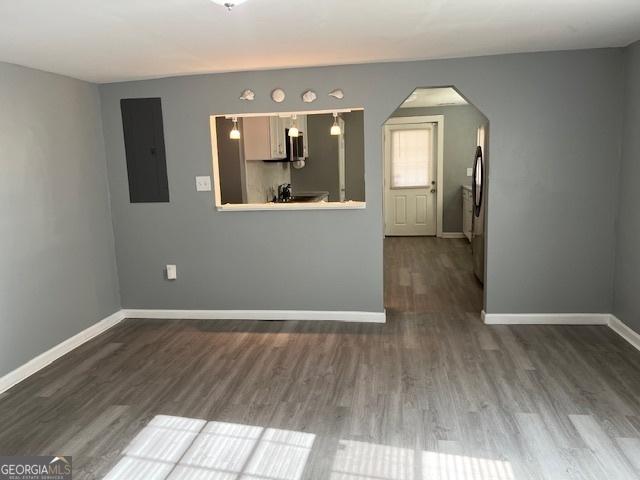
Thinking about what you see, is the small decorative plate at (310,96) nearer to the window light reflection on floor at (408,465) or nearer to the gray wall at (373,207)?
the gray wall at (373,207)

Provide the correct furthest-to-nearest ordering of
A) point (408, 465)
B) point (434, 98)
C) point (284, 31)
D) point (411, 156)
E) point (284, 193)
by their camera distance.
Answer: point (411, 156) → point (434, 98) → point (284, 193) → point (284, 31) → point (408, 465)

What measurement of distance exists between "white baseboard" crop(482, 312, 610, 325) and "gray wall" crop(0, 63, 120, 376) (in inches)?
138

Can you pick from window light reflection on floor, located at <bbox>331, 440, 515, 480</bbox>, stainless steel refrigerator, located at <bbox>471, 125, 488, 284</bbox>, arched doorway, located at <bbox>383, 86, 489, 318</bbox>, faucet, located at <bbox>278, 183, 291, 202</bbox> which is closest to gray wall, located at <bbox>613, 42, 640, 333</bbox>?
stainless steel refrigerator, located at <bbox>471, 125, 488, 284</bbox>

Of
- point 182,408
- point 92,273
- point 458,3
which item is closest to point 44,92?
point 92,273

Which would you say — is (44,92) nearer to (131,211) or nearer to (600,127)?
(131,211)

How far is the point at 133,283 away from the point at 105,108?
1643 millimetres

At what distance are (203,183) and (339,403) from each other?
2.38 metres

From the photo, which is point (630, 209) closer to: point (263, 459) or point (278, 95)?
point (278, 95)

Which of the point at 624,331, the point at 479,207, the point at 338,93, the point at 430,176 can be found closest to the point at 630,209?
the point at 624,331

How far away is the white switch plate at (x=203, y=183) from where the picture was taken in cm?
436

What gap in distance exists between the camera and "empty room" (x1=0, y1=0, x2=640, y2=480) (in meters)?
2.53

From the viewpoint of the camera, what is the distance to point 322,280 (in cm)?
438

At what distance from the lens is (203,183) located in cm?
438

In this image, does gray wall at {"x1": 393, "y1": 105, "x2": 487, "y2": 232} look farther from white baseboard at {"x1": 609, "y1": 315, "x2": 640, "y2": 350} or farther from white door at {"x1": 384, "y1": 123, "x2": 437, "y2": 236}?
white baseboard at {"x1": 609, "y1": 315, "x2": 640, "y2": 350}
